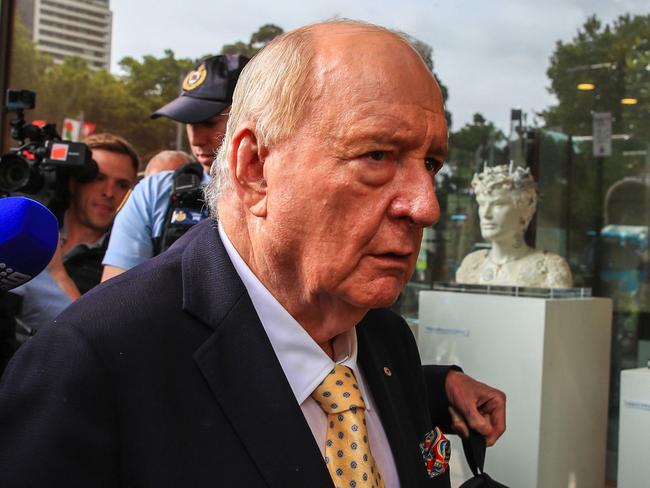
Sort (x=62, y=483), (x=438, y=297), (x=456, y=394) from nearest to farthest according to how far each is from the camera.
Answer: (x=62, y=483) → (x=456, y=394) → (x=438, y=297)

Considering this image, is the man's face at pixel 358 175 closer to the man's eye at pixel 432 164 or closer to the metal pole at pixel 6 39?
the man's eye at pixel 432 164

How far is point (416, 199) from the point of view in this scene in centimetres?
103

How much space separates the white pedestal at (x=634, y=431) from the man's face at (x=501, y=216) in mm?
1305

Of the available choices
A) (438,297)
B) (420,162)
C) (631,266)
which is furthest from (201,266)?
(631,266)

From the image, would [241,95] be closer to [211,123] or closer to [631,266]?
[211,123]

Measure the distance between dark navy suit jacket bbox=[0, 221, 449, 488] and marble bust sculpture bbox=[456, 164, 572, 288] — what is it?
327 centimetres

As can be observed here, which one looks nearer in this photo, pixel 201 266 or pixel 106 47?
pixel 201 266

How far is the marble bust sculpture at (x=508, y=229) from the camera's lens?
4.18 metres

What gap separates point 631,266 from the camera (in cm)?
544

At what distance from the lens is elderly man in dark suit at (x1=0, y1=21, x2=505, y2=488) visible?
3.04 feet

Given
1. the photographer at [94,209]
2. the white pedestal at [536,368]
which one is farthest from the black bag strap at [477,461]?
the white pedestal at [536,368]

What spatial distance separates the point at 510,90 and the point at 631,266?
1.59 metres

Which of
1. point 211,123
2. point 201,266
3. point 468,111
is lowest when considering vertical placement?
point 201,266

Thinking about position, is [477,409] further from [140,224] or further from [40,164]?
[40,164]
